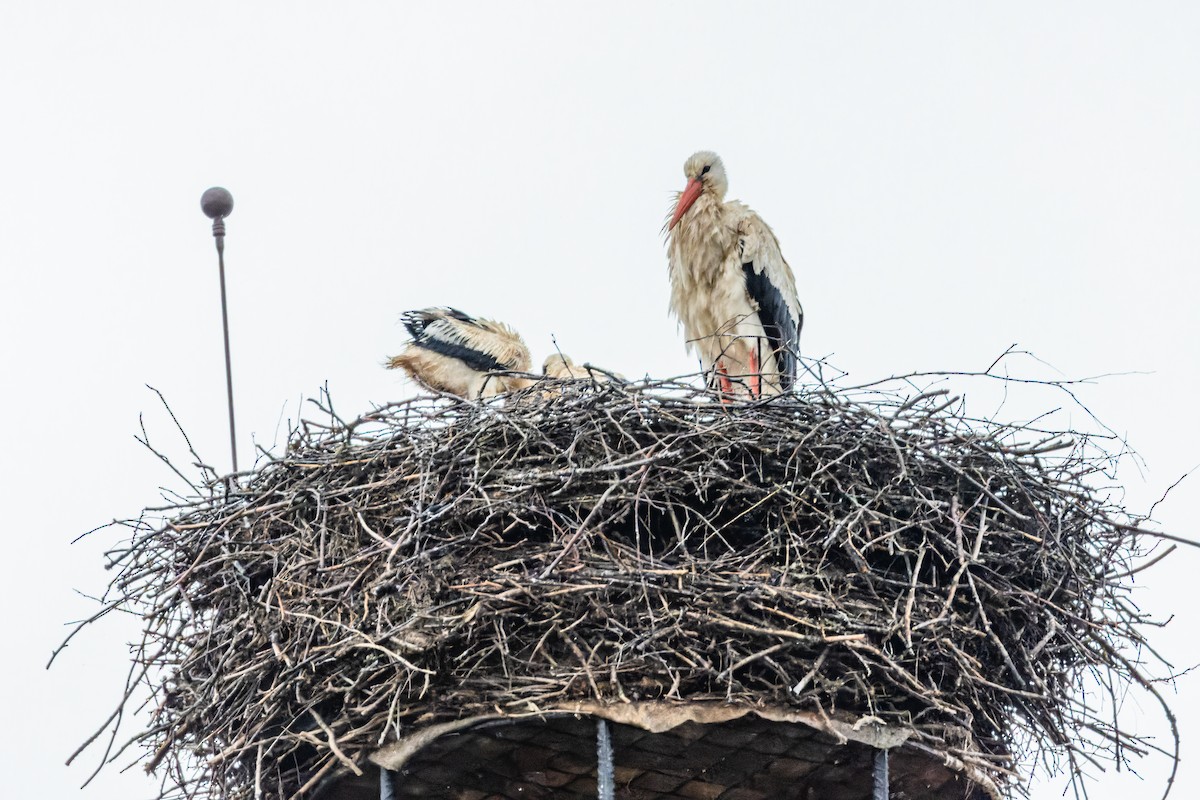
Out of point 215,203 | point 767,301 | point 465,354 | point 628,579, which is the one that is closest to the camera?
point 628,579

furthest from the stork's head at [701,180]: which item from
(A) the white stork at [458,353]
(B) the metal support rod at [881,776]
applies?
(B) the metal support rod at [881,776]

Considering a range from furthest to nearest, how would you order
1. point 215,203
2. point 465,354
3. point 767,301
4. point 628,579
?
point 465,354, point 767,301, point 215,203, point 628,579

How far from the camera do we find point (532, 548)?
5273 millimetres

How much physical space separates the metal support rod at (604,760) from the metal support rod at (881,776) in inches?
32.1

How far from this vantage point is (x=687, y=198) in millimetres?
8234

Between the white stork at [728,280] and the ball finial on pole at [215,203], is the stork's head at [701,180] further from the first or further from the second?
the ball finial on pole at [215,203]

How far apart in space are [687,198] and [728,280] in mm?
551

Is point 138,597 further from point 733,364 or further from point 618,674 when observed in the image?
point 733,364

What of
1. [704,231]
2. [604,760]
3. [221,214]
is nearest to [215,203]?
[221,214]

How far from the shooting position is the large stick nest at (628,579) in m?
4.98

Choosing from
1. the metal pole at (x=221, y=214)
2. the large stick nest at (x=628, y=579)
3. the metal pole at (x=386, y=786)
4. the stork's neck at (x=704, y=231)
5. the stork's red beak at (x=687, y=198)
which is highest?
the stork's red beak at (x=687, y=198)

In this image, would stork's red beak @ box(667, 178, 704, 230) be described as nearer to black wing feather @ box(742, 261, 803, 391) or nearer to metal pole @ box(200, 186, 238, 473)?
black wing feather @ box(742, 261, 803, 391)

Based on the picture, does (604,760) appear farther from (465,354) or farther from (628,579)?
(465,354)

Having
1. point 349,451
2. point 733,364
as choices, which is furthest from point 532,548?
point 733,364
